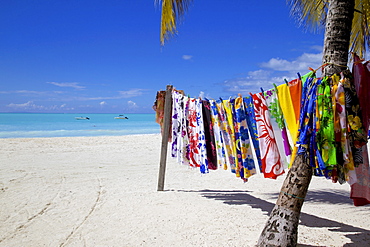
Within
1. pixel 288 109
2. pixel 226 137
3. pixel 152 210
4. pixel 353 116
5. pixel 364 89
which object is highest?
pixel 364 89

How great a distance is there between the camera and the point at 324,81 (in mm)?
2709

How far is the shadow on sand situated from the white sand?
0.01m

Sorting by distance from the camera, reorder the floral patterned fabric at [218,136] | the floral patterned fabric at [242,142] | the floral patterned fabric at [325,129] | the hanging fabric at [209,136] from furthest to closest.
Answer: the hanging fabric at [209,136]
the floral patterned fabric at [218,136]
the floral patterned fabric at [242,142]
the floral patterned fabric at [325,129]

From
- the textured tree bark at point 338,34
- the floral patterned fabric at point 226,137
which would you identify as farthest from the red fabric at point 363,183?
the floral patterned fabric at point 226,137

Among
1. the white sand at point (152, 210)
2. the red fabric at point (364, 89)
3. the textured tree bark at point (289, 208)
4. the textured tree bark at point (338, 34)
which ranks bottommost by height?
the white sand at point (152, 210)

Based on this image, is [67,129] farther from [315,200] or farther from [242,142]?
[242,142]

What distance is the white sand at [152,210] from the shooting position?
3.73 meters

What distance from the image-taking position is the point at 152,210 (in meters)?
4.78

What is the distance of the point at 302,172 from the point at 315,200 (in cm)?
292

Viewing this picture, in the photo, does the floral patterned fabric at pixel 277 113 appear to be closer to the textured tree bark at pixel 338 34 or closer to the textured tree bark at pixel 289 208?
the textured tree bark at pixel 289 208

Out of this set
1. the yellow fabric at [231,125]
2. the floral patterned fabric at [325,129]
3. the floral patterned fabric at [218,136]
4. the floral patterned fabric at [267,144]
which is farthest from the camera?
the floral patterned fabric at [218,136]

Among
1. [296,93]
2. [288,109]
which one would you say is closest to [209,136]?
[288,109]

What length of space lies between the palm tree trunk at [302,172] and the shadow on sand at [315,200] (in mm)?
525

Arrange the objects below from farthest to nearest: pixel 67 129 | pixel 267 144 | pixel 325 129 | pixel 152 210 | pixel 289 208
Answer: pixel 67 129 → pixel 152 210 → pixel 267 144 → pixel 289 208 → pixel 325 129
